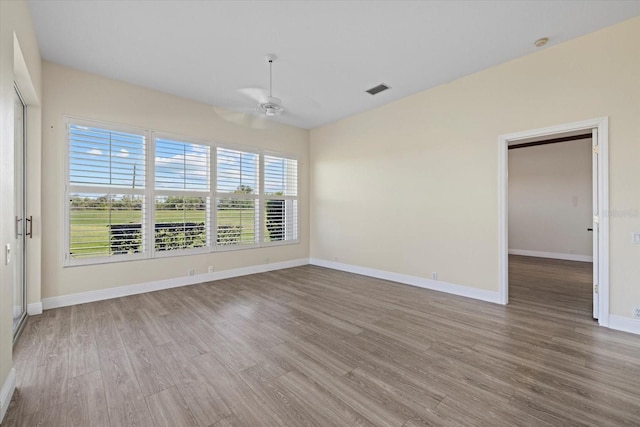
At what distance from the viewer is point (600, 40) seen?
3135 millimetres

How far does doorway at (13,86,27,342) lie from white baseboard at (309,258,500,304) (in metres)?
4.91

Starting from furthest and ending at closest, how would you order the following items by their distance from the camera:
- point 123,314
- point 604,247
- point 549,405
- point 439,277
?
point 439,277
point 123,314
point 604,247
point 549,405

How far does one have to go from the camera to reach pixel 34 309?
3488 millimetres

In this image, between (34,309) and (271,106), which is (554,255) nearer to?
(271,106)

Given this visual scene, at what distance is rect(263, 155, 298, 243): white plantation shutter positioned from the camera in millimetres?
6086

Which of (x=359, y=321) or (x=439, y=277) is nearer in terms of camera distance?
(x=359, y=321)

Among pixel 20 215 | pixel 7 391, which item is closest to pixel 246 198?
pixel 20 215

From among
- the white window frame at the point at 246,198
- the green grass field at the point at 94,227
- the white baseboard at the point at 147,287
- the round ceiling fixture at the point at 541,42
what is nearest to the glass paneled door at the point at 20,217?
the white baseboard at the point at 147,287

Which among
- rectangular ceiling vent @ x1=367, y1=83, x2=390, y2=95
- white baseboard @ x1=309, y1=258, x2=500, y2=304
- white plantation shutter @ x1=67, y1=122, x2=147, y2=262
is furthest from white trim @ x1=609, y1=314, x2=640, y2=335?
white plantation shutter @ x1=67, y1=122, x2=147, y2=262

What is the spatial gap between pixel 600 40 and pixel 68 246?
23.5 feet

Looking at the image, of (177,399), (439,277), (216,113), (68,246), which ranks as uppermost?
(216,113)

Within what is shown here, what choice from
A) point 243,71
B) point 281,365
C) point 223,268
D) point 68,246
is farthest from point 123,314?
point 243,71

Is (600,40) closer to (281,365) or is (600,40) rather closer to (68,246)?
(281,365)

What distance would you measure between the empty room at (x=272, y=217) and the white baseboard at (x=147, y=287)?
0.03 meters
